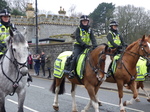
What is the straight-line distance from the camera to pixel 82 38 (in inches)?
302

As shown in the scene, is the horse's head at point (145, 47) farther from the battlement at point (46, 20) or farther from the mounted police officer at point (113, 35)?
the battlement at point (46, 20)

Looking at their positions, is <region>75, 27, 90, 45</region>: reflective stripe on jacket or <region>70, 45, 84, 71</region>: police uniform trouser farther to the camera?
<region>75, 27, 90, 45</region>: reflective stripe on jacket

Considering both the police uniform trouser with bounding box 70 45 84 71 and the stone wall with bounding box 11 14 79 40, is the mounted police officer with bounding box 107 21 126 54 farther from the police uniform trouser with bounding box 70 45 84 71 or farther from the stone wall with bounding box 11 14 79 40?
the stone wall with bounding box 11 14 79 40

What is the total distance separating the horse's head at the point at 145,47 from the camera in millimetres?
7831

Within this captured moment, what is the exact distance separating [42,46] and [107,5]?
93.5 feet

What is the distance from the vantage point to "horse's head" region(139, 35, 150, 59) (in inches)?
308

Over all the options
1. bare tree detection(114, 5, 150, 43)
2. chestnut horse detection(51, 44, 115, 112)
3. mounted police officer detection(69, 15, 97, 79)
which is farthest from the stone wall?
chestnut horse detection(51, 44, 115, 112)

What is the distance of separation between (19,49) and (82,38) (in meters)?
3.13

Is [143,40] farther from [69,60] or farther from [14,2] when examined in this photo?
[14,2]

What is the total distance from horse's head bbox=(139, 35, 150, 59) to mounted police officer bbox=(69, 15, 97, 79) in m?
1.64

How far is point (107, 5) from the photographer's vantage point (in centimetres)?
4953

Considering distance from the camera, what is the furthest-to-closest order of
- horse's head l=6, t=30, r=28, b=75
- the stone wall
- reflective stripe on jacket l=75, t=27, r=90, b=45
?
the stone wall → reflective stripe on jacket l=75, t=27, r=90, b=45 → horse's head l=6, t=30, r=28, b=75

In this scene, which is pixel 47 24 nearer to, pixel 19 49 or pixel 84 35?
pixel 84 35

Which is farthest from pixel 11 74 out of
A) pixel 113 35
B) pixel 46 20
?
pixel 46 20
